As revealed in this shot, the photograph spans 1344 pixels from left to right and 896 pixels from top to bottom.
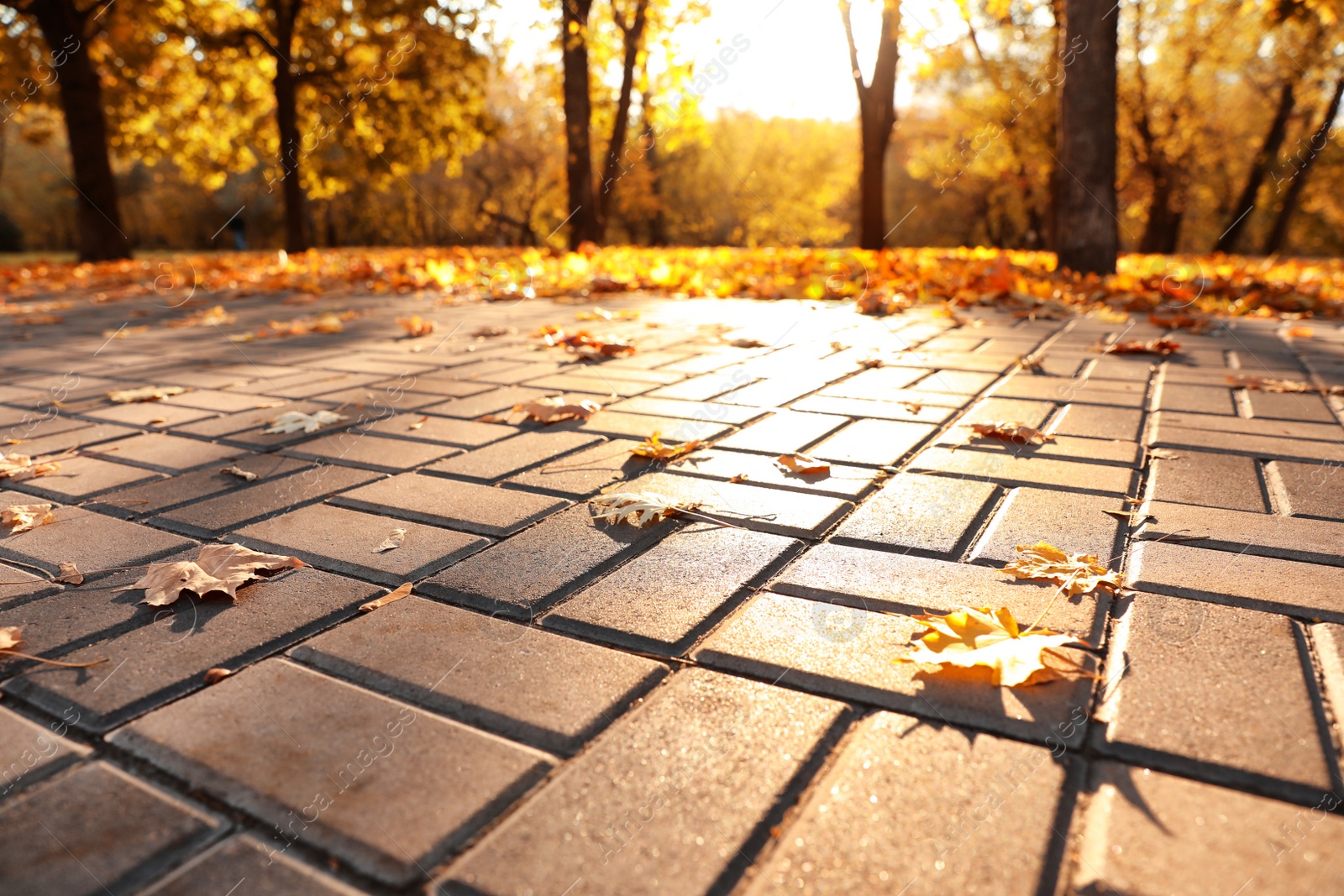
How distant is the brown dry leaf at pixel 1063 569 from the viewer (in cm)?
176

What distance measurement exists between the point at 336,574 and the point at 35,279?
11.3 m

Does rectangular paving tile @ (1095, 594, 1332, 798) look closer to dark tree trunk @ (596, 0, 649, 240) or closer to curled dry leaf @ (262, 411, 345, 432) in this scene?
curled dry leaf @ (262, 411, 345, 432)

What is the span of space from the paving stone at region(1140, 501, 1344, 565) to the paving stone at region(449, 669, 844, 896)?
1194 mm

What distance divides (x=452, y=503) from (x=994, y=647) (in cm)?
145

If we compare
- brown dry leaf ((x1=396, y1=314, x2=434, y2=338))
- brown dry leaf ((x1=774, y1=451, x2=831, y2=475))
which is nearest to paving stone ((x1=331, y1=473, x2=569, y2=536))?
brown dry leaf ((x1=774, y1=451, x2=831, y2=475))

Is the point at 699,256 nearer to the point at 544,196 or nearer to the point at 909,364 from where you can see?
the point at 909,364

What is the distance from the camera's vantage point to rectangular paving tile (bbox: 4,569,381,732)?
143cm

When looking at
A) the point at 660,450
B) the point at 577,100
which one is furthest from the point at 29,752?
the point at 577,100

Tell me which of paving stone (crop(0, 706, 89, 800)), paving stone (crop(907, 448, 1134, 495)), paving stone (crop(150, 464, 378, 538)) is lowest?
paving stone (crop(0, 706, 89, 800))

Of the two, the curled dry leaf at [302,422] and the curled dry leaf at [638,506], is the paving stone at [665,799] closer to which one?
the curled dry leaf at [638,506]

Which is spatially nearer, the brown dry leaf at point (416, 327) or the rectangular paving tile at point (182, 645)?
the rectangular paving tile at point (182, 645)

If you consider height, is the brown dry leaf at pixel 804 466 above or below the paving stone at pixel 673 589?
above

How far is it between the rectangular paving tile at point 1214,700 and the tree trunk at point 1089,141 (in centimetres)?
686

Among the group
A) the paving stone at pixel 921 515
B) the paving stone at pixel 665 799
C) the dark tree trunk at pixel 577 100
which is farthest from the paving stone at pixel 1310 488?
the dark tree trunk at pixel 577 100
